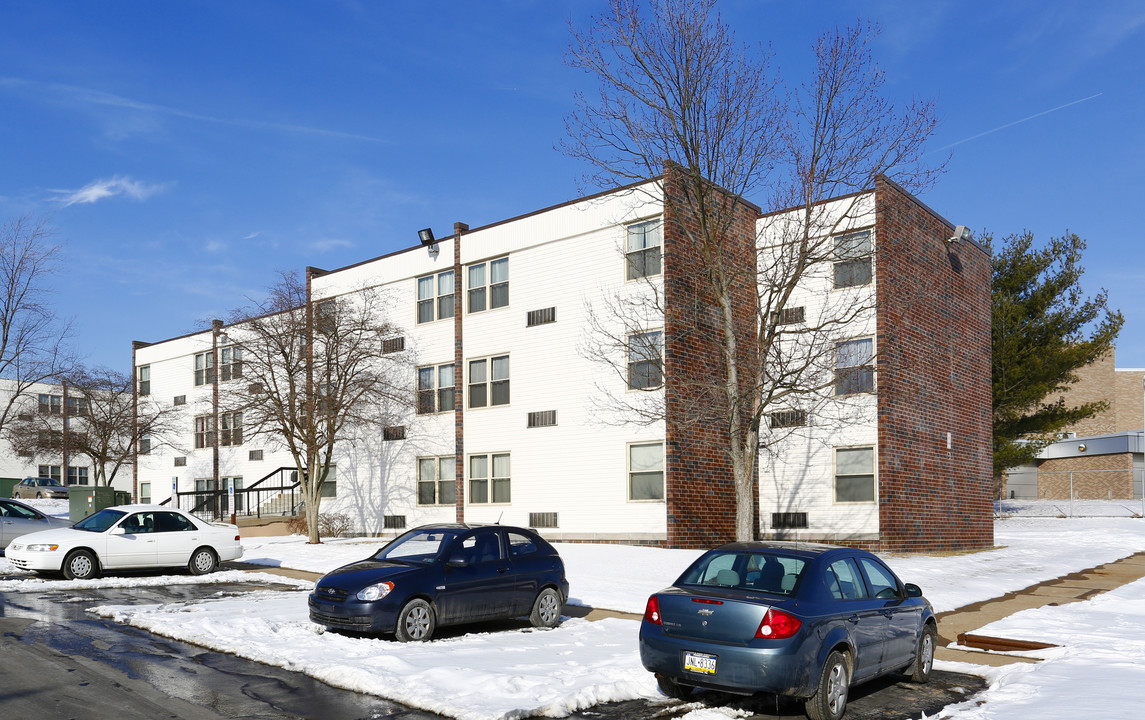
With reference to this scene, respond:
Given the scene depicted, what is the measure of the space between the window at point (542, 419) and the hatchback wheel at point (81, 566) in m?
12.2

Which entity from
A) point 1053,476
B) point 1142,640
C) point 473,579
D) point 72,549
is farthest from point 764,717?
point 1053,476

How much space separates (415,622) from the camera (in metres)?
11.9

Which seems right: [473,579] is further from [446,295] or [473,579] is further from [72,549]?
[446,295]

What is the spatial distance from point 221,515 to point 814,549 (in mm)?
33428

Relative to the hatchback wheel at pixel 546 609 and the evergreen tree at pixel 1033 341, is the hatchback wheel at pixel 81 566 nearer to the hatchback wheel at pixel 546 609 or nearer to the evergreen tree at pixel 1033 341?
the hatchback wheel at pixel 546 609

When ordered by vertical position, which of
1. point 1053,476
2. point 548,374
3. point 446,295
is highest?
point 446,295

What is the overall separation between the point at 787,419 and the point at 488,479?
906cm

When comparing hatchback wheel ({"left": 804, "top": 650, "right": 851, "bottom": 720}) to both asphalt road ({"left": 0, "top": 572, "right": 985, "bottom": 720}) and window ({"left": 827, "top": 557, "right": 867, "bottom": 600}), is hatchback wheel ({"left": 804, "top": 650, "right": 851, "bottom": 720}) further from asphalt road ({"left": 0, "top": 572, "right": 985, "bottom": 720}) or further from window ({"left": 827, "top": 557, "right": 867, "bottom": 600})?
window ({"left": 827, "top": 557, "right": 867, "bottom": 600})

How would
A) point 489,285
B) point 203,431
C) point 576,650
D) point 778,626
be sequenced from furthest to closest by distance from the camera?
point 203,431
point 489,285
point 576,650
point 778,626

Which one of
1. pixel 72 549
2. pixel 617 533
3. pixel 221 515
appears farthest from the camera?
pixel 221 515

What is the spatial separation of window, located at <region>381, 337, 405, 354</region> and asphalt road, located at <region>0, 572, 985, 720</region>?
20109mm

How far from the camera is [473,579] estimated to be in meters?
12.6

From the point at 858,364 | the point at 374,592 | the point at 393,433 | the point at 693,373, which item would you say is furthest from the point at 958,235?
the point at 374,592

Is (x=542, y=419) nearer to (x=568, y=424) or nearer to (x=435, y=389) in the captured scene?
(x=568, y=424)
